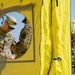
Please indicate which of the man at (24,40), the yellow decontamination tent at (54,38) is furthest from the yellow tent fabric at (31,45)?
the yellow decontamination tent at (54,38)

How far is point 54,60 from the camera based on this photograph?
147 centimetres

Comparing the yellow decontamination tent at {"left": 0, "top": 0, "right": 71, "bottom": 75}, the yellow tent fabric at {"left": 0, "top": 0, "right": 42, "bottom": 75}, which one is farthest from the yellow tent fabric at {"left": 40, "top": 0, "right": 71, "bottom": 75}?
the yellow tent fabric at {"left": 0, "top": 0, "right": 42, "bottom": 75}

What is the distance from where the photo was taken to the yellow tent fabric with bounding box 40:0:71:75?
1.47 meters

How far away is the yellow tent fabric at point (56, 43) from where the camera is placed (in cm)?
147

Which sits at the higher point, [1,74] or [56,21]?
[56,21]

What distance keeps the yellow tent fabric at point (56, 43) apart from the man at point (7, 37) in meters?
0.52

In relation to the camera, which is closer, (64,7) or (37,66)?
(64,7)

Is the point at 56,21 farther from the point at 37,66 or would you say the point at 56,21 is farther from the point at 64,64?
the point at 37,66

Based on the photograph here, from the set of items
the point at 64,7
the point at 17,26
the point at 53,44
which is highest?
the point at 64,7

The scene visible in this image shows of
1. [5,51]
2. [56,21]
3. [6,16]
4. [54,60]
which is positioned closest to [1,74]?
[5,51]

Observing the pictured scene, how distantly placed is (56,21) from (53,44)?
167 mm

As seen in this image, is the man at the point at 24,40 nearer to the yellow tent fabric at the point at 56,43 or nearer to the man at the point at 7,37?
the man at the point at 7,37

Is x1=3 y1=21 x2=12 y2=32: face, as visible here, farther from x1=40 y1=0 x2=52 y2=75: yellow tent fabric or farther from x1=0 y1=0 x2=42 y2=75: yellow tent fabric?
x1=40 y1=0 x2=52 y2=75: yellow tent fabric

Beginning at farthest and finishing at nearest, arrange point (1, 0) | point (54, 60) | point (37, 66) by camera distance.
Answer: point (1, 0)
point (37, 66)
point (54, 60)
